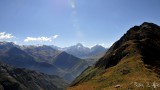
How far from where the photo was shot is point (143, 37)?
118m

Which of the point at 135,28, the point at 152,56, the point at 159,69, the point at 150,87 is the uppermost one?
the point at 135,28

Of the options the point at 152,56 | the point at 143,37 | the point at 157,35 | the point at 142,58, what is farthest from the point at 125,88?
the point at 157,35

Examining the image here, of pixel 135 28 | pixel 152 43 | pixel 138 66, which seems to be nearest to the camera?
pixel 138 66

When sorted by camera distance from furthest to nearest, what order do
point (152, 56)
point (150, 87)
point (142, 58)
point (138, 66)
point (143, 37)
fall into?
point (143, 37) → point (152, 56) → point (142, 58) → point (138, 66) → point (150, 87)

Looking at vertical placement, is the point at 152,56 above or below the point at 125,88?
above

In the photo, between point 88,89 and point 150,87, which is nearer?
point 150,87

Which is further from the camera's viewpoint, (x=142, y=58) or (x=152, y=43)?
(x=152, y=43)

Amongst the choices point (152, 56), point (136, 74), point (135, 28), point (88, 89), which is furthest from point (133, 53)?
point (135, 28)

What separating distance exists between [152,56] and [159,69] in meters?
16.0

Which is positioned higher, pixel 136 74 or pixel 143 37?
pixel 143 37

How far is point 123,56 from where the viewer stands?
99875 millimetres

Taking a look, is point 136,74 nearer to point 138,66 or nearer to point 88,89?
point 138,66

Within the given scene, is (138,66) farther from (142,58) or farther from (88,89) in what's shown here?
(88,89)

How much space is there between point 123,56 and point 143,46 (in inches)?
345
